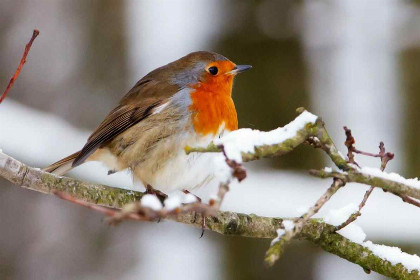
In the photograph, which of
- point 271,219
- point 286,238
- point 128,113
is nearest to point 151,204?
point 286,238

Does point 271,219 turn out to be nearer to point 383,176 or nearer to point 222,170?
point 383,176

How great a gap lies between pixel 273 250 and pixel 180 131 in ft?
6.07

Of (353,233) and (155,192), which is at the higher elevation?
(353,233)

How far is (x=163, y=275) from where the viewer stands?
5.66 metres

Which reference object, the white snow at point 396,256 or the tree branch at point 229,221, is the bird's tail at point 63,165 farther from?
the white snow at point 396,256

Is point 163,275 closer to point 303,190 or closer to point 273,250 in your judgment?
point 303,190

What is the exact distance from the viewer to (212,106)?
3.62m

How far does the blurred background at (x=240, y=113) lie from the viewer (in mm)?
5293

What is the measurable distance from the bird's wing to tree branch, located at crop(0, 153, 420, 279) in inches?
27.9

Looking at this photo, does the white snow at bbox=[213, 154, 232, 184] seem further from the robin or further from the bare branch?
the robin

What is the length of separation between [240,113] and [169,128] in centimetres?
207

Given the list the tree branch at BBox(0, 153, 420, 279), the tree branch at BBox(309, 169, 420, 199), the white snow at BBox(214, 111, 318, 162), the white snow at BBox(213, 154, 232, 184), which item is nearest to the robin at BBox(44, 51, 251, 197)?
the tree branch at BBox(0, 153, 420, 279)

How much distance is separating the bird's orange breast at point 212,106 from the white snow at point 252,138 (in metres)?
1.47

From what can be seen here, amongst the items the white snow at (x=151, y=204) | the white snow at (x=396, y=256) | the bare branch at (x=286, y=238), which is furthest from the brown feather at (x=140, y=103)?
the white snow at (x=151, y=204)
